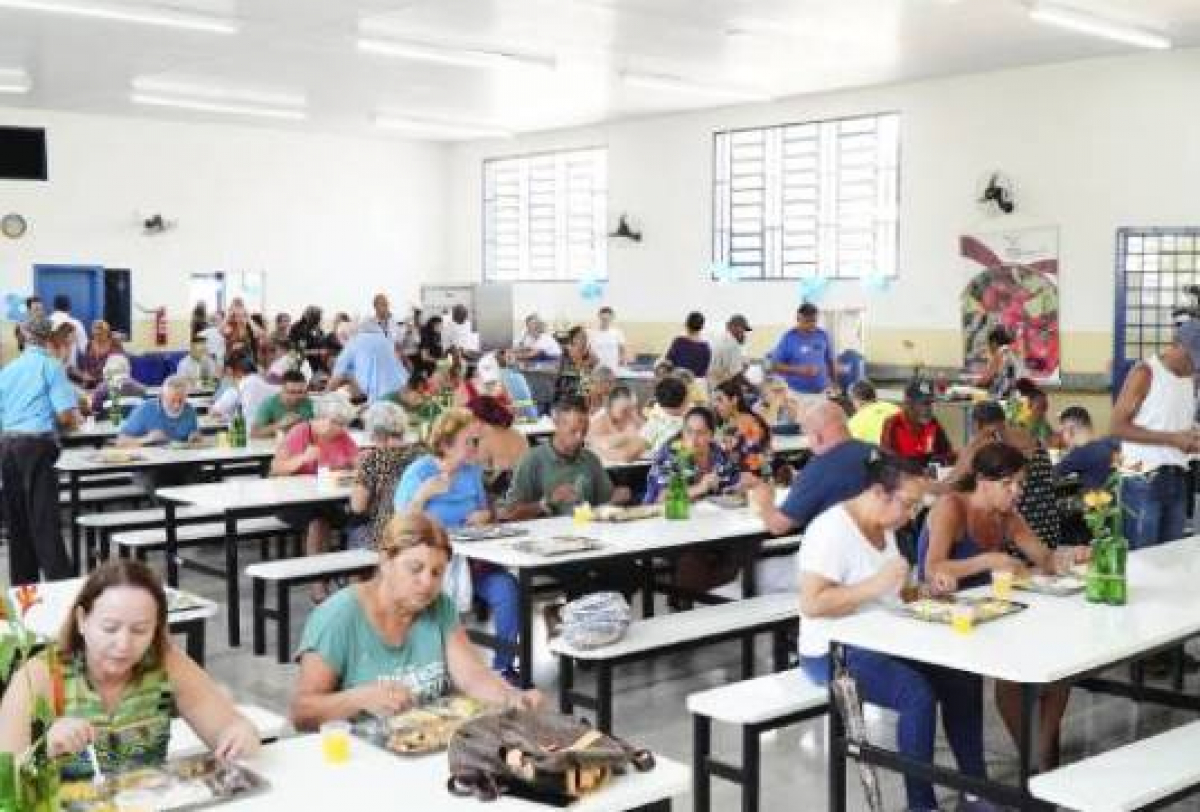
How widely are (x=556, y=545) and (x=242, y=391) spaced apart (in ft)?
15.3

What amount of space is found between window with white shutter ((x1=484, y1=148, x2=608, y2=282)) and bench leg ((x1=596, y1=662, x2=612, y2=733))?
11.9 metres

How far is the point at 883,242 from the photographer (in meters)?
13.6

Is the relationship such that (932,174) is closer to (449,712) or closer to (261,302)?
(261,302)

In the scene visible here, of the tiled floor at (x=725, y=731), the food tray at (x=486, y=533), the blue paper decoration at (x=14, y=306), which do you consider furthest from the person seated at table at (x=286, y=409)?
the blue paper decoration at (x=14, y=306)

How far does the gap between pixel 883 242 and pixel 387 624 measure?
10808mm

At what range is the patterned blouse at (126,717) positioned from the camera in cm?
289

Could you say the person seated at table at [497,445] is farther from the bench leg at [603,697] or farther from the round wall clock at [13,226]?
the round wall clock at [13,226]

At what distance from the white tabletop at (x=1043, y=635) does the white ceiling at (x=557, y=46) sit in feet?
19.5

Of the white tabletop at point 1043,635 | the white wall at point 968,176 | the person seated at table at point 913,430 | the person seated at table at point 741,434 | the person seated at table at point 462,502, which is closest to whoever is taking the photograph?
the white tabletop at point 1043,635

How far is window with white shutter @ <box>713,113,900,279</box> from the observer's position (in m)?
13.6

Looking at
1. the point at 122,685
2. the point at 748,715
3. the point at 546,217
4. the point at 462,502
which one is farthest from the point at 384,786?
the point at 546,217

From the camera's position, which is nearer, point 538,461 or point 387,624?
point 387,624

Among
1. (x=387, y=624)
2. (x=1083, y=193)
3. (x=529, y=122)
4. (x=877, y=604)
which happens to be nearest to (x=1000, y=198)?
(x=1083, y=193)

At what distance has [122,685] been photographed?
2963mm
